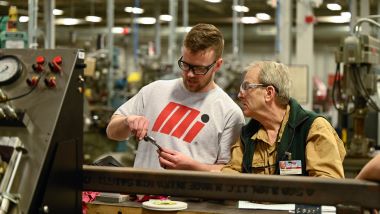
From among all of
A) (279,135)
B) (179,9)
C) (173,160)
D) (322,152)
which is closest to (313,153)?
(322,152)

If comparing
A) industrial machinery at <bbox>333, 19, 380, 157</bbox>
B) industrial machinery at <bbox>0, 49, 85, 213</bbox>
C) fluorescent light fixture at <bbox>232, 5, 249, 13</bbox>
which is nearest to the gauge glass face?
industrial machinery at <bbox>0, 49, 85, 213</bbox>

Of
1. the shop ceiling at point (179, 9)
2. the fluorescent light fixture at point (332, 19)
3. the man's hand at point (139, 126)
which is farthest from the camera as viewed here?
the fluorescent light fixture at point (332, 19)

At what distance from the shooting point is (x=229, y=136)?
2066mm

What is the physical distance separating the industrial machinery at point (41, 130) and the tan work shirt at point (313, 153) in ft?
2.58

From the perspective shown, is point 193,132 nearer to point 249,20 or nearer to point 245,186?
point 245,186

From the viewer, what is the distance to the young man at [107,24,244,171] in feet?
6.57

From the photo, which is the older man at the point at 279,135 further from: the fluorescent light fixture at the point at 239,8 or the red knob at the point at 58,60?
the fluorescent light fixture at the point at 239,8

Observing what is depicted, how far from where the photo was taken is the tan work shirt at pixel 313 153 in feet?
5.91

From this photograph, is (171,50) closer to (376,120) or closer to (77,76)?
(376,120)

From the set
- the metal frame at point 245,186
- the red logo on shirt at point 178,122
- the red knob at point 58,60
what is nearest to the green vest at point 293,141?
the red logo on shirt at point 178,122

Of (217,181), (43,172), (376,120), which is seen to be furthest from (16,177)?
(376,120)

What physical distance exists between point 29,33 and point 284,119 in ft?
8.67

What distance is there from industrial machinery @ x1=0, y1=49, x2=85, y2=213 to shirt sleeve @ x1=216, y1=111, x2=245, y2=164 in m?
0.83

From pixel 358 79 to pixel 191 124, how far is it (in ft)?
7.47
